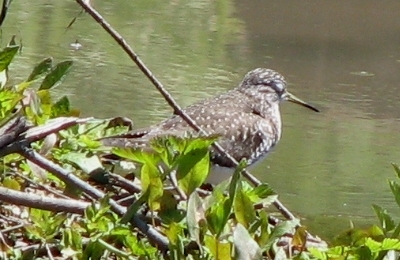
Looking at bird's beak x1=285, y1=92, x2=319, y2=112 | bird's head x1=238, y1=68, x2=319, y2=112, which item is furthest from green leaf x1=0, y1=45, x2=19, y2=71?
bird's beak x1=285, y1=92, x2=319, y2=112

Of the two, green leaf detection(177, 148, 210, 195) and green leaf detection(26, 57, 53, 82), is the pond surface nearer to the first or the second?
green leaf detection(26, 57, 53, 82)

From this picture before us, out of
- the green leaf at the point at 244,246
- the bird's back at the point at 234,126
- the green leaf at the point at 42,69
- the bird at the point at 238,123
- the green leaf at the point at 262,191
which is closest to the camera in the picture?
the green leaf at the point at 244,246

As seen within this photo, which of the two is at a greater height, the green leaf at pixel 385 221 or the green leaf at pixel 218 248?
the green leaf at pixel 218 248

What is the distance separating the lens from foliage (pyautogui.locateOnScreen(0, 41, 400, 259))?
175cm

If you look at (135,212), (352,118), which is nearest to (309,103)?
(352,118)

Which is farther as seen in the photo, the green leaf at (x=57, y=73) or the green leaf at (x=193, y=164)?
the green leaf at (x=57, y=73)

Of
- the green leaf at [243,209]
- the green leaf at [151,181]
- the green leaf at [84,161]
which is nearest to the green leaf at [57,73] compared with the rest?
the green leaf at [84,161]

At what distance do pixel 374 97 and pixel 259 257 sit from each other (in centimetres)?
422

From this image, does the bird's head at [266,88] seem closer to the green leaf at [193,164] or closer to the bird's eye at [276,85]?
the bird's eye at [276,85]

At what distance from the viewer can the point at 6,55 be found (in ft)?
6.49

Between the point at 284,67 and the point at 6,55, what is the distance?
4.49 meters

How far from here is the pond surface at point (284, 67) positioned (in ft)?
14.6

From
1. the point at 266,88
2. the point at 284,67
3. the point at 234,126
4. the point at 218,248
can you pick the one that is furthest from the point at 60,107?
the point at 284,67

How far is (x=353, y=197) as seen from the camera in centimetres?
415
